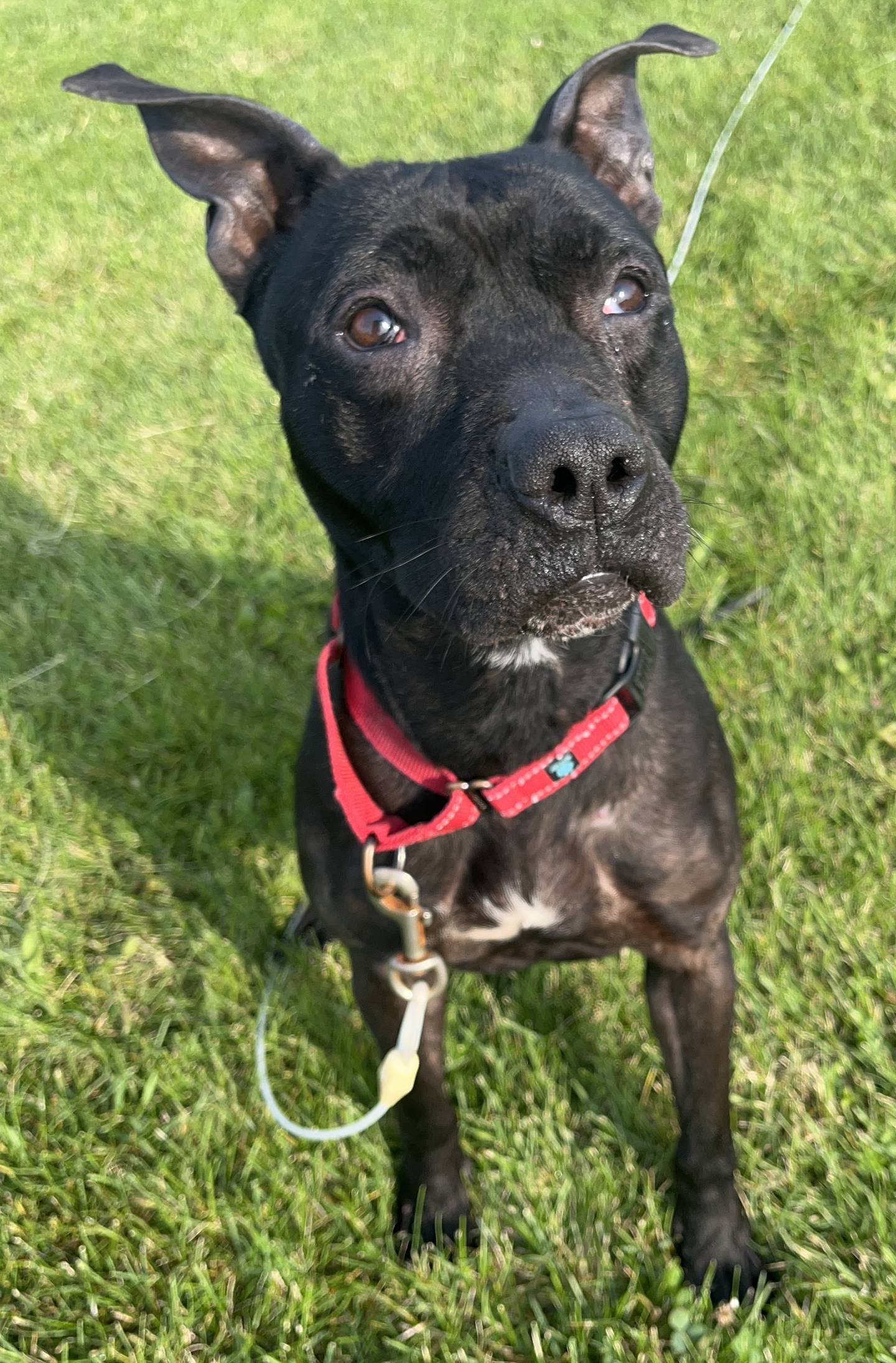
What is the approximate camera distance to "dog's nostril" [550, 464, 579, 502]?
175 centimetres

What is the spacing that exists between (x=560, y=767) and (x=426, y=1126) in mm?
1065

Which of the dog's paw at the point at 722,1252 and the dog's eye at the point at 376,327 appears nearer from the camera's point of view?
the dog's eye at the point at 376,327

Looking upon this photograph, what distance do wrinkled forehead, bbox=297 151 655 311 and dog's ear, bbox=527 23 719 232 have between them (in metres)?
0.36

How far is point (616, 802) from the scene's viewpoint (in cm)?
244

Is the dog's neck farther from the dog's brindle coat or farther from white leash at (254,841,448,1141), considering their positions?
white leash at (254,841,448,1141)

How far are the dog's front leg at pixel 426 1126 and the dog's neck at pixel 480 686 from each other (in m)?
0.64

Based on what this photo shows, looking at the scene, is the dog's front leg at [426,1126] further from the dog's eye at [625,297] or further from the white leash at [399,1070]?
the dog's eye at [625,297]

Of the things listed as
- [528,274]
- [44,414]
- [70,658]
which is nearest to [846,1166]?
[528,274]

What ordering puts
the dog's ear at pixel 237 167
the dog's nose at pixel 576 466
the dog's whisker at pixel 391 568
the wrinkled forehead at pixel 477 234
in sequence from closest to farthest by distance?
1. the dog's nose at pixel 576 466
2. the dog's whisker at pixel 391 568
3. the wrinkled forehead at pixel 477 234
4. the dog's ear at pixel 237 167

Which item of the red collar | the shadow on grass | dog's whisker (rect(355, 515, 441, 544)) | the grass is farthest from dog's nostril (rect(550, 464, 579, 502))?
the shadow on grass

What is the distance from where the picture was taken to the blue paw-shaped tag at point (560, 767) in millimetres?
2271

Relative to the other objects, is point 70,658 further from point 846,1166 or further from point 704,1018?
point 846,1166

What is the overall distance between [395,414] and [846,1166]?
208 centimetres

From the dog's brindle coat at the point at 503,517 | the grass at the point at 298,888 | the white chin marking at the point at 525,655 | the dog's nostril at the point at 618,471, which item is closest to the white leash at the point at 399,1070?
the dog's brindle coat at the point at 503,517
